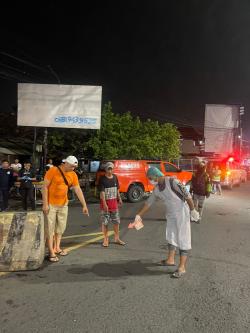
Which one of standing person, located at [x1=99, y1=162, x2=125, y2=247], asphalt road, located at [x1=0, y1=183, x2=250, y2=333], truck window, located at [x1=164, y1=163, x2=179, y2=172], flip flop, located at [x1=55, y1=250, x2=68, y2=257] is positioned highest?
truck window, located at [x1=164, y1=163, x2=179, y2=172]

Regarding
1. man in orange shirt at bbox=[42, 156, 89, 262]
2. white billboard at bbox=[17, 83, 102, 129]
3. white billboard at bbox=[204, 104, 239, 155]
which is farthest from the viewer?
white billboard at bbox=[204, 104, 239, 155]

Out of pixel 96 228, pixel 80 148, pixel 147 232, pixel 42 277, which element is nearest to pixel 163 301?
pixel 42 277

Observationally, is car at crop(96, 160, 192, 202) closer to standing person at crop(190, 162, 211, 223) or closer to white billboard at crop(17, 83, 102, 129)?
white billboard at crop(17, 83, 102, 129)

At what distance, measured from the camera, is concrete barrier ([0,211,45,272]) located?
6.00 m

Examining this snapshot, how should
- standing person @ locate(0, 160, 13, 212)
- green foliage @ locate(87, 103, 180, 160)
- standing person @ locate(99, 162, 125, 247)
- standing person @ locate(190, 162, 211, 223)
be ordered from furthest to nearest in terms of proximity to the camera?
green foliage @ locate(87, 103, 180, 160) → standing person @ locate(0, 160, 13, 212) → standing person @ locate(190, 162, 211, 223) → standing person @ locate(99, 162, 125, 247)

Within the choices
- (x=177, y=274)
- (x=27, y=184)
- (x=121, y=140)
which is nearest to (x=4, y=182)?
(x=27, y=184)

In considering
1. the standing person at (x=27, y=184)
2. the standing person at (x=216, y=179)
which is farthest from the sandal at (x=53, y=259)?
the standing person at (x=216, y=179)

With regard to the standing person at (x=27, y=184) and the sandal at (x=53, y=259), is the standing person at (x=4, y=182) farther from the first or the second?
the sandal at (x=53, y=259)

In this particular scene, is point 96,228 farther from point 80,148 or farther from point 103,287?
point 80,148

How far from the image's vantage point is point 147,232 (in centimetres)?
970

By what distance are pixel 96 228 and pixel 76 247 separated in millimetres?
2405

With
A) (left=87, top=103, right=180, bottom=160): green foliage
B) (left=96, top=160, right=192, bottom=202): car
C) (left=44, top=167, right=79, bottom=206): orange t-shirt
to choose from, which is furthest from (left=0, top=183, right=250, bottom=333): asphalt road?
(left=87, top=103, right=180, bottom=160): green foliage

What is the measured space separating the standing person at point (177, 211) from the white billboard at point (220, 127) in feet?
91.7

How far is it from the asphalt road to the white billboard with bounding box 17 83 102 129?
898 centimetres
